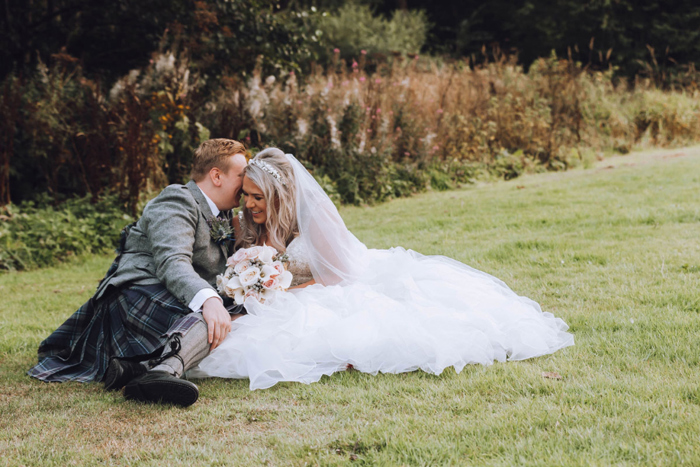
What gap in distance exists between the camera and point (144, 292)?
11.6 feet

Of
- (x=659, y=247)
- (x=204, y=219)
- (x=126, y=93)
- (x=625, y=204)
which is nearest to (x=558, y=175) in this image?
(x=625, y=204)

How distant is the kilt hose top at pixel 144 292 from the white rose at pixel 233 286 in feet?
0.49

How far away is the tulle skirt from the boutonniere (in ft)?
1.62

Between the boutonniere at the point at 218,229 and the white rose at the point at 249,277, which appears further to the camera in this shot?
the boutonniere at the point at 218,229

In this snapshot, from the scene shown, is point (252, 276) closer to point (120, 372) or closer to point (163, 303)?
point (163, 303)

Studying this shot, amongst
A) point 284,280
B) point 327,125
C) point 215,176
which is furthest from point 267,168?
point 327,125

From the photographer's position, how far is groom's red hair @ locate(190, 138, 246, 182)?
386 centimetres

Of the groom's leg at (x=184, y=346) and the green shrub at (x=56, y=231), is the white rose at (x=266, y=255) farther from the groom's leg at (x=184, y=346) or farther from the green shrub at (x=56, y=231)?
the green shrub at (x=56, y=231)

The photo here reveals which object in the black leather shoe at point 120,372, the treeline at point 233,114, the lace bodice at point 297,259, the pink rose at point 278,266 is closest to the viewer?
the black leather shoe at point 120,372

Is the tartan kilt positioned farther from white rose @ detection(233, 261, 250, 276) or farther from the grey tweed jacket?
white rose @ detection(233, 261, 250, 276)

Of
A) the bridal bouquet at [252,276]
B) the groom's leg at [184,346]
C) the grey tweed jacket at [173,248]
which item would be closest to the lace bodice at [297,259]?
the bridal bouquet at [252,276]

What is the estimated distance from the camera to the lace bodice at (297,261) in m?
4.00

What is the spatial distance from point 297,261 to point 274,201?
1.41 ft

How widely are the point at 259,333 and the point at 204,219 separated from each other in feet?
2.64
